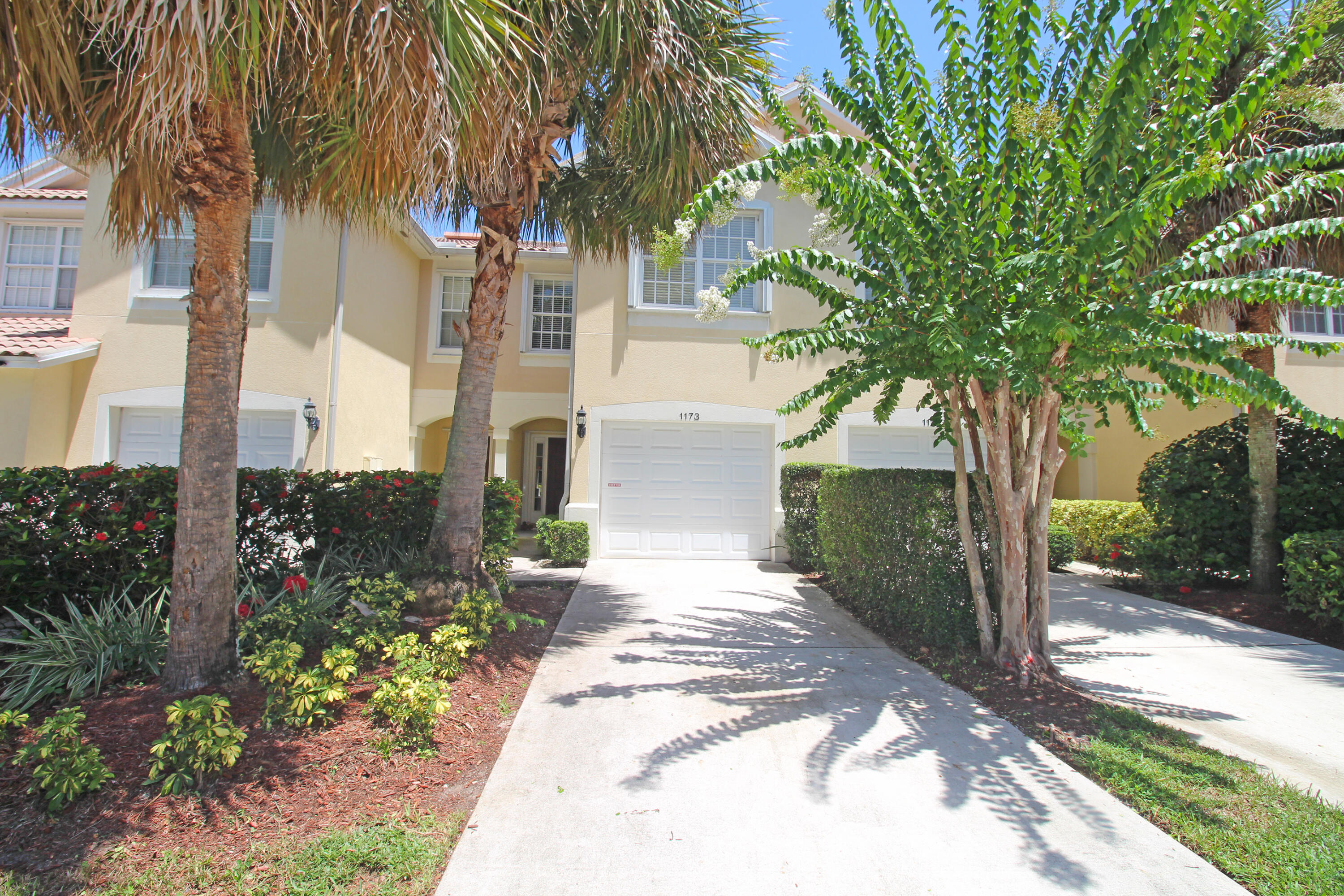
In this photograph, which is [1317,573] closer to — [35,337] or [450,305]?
[450,305]

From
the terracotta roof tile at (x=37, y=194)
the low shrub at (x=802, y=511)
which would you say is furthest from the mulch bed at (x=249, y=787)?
the terracotta roof tile at (x=37, y=194)

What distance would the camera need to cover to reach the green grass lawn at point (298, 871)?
103 inches

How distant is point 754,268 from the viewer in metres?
4.78

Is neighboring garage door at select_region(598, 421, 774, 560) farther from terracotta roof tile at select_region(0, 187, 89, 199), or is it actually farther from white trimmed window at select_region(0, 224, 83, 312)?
terracotta roof tile at select_region(0, 187, 89, 199)

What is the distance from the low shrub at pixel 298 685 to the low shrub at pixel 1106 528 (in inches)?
352

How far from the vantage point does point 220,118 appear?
4258 mm

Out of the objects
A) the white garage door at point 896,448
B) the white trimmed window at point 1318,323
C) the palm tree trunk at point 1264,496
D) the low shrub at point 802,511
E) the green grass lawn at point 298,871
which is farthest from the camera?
the white trimmed window at point 1318,323

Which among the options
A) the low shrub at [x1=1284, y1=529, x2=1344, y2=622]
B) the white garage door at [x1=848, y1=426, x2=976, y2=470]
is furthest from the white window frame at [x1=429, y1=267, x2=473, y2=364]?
the low shrub at [x1=1284, y1=529, x2=1344, y2=622]

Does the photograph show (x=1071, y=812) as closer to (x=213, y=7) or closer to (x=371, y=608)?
(x=371, y=608)

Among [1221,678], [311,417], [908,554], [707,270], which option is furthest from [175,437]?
[1221,678]

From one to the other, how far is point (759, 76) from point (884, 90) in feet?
5.48

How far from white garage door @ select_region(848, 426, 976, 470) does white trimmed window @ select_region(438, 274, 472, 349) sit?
826 cm

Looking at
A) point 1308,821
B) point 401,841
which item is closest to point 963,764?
point 1308,821

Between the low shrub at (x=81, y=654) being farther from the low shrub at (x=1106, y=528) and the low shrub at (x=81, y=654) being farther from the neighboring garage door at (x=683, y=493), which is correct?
the low shrub at (x=1106, y=528)
